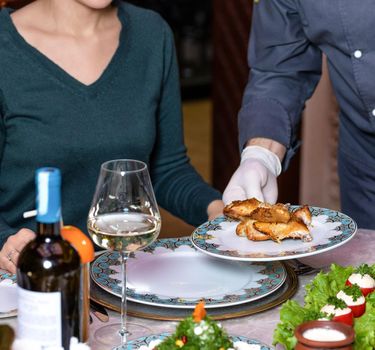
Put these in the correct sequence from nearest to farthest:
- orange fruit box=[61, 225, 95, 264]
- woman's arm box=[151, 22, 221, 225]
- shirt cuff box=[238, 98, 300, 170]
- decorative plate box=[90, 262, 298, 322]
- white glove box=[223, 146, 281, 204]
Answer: orange fruit box=[61, 225, 95, 264], decorative plate box=[90, 262, 298, 322], white glove box=[223, 146, 281, 204], shirt cuff box=[238, 98, 300, 170], woman's arm box=[151, 22, 221, 225]

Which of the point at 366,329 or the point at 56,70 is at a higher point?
the point at 56,70

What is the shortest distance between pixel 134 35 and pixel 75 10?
0.60ft

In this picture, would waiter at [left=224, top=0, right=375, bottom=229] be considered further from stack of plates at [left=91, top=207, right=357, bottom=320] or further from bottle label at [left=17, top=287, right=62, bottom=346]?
bottle label at [left=17, top=287, right=62, bottom=346]

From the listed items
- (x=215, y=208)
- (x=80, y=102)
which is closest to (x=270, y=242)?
(x=215, y=208)

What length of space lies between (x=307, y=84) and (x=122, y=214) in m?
1.03

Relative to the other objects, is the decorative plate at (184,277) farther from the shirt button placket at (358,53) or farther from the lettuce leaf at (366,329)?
the shirt button placket at (358,53)

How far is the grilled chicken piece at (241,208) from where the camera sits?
5.22 feet

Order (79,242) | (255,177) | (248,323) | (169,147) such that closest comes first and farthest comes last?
(79,242), (248,323), (255,177), (169,147)

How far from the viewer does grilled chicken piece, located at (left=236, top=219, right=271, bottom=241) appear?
154 centimetres

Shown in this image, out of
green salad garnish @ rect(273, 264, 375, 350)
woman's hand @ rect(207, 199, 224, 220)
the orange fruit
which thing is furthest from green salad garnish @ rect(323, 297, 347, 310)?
woman's hand @ rect(207, 199, 224, 220)

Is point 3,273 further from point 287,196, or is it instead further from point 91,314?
point 287,196

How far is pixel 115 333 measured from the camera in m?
1.36

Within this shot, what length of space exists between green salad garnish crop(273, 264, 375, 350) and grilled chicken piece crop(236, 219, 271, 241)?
18 cm

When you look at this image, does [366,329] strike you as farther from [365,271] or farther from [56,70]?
[56,70]
